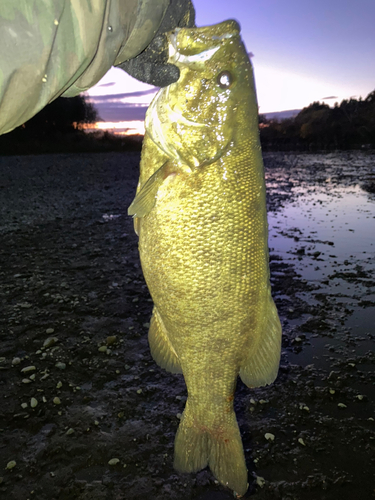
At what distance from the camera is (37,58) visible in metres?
1.08

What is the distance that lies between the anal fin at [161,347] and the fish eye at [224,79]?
1.29 meters

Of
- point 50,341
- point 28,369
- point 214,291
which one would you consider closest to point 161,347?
point 214,291

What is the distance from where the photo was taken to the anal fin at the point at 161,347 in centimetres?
204

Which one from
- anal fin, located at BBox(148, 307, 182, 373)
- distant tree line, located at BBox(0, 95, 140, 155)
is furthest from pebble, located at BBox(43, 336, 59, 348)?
distant tree line, located at BBox(0, 95, 140, 155)

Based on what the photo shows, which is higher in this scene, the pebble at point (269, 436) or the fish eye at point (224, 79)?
the fish eye at point (224, 79)

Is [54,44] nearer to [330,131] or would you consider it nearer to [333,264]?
[333,264]

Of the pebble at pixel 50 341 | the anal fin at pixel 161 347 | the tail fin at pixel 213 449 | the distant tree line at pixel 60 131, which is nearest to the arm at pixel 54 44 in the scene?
the anal fin at pixel 161 347

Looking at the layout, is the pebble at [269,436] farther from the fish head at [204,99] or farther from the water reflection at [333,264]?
the fish head at [204,99]

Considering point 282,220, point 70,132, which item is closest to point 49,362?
point 282,220

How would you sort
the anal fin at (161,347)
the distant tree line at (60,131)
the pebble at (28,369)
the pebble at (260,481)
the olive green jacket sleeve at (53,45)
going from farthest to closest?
the distant tree line at (60,131) → the pebble at (28,369) → the pebble at (260,481) → the anal fin at (161,347) → the olive green jacket sleeve at (53,45)

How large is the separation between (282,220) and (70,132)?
40551 mm

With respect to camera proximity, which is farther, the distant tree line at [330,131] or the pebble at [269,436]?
the distant tree line at [330,131]

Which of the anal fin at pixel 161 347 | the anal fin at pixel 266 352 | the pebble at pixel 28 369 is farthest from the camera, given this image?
the pebble at pixel 28 369

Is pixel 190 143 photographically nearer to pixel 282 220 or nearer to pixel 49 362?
pixel 49 362
